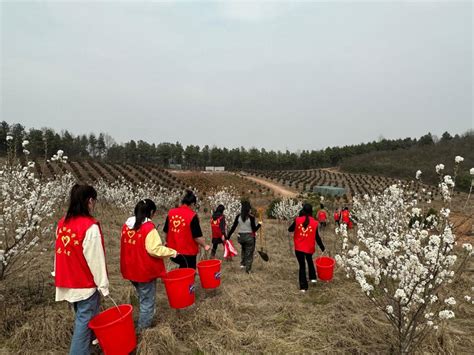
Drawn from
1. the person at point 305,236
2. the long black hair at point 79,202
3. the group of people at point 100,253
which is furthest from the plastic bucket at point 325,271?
the long black hair at point 79,202

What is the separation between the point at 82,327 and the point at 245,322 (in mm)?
2095

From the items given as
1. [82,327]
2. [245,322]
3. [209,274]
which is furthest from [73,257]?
[245,322]

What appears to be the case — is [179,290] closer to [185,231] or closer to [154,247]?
[154,247]

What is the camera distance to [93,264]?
266cm

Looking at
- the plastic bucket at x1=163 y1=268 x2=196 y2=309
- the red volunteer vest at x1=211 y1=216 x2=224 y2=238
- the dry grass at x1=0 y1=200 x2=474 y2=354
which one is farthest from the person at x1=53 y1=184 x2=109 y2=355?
the red volunteer vest at x1=211 y1=216 x2=224 y2=238

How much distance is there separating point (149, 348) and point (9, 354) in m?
1.53

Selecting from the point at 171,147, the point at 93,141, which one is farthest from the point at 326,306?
the point at 93,141

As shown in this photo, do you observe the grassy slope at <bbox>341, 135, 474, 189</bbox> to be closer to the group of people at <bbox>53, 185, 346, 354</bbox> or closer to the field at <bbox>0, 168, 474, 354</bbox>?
the field at <bbox>0, 168, 474, 354</bbox>

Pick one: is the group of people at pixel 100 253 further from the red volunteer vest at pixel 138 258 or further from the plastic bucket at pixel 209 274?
the plastic bucket at pixel 209 274

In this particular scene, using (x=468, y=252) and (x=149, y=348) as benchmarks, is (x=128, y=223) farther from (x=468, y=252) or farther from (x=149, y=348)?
(x=468, y=252)

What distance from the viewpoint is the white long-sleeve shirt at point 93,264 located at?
2.65m

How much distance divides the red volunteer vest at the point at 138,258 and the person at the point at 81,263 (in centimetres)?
53

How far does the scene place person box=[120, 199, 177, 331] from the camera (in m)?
3.19

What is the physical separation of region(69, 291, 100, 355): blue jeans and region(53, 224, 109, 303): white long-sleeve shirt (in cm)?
10
